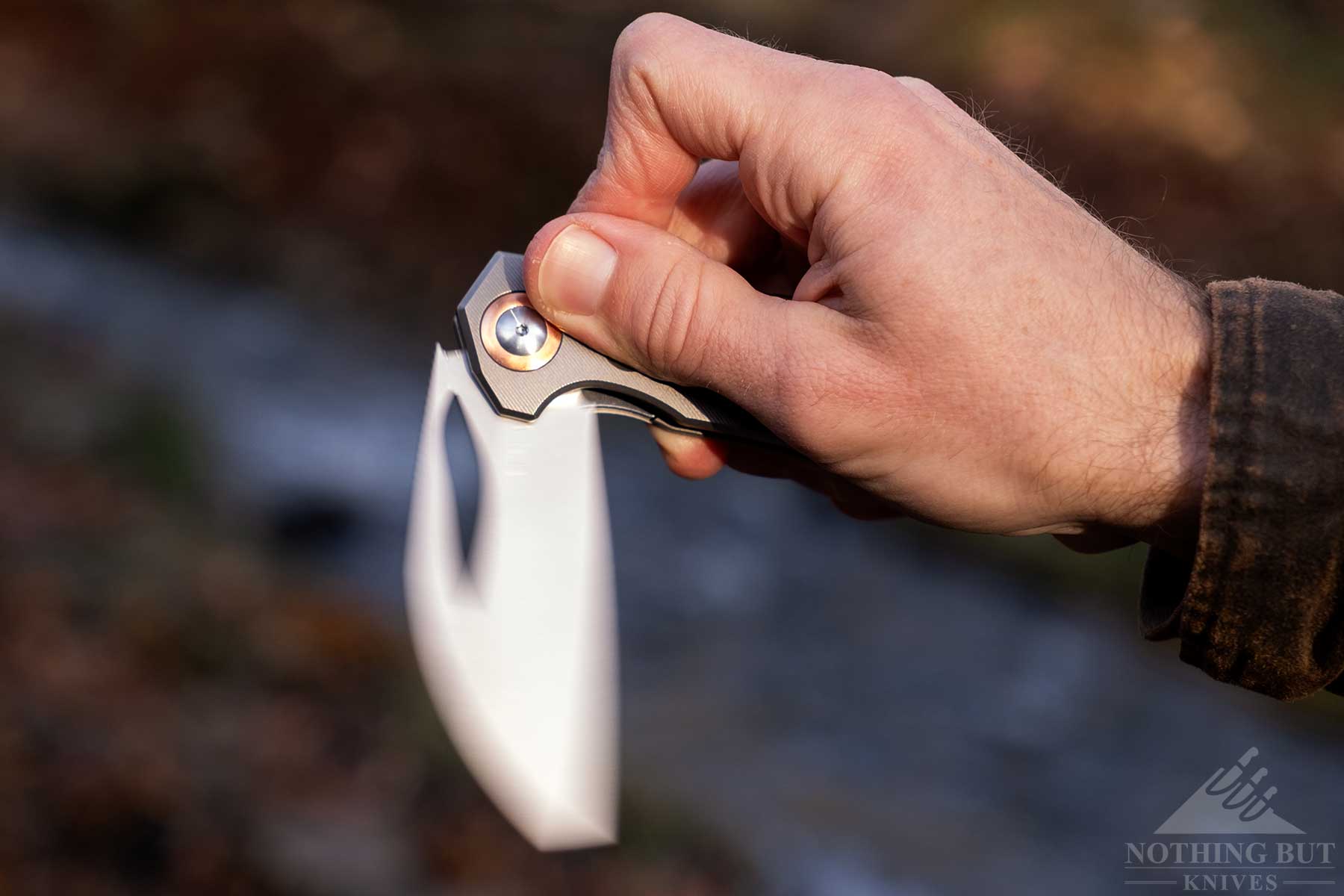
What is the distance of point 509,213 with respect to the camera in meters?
6.15

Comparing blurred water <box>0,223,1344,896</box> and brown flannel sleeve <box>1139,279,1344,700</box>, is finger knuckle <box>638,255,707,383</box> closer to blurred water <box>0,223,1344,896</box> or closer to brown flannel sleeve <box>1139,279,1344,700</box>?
brown flannel sleeve <box>1139,279,1344,700</box>

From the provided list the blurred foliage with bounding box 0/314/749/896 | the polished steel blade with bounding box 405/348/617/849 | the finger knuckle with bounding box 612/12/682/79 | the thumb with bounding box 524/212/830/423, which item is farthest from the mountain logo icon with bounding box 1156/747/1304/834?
the finger knuckle with bounding box 612/12/682/79

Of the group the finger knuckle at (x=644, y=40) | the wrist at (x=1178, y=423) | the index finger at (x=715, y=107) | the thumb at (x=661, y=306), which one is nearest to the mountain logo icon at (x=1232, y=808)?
the wrist at (x=1178, y=423)

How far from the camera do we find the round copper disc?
156cm

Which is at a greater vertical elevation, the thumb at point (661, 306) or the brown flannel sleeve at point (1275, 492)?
the thumb at point (661, 306)

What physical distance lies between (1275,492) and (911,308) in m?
0.46

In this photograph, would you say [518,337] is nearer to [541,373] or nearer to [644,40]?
[541,373]

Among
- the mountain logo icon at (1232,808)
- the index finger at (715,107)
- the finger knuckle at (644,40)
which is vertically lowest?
the mountain logo icon at (1232,808)

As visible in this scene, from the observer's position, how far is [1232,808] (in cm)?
374

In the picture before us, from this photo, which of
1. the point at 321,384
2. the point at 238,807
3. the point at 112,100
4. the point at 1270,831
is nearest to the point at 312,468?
the point at 321,384

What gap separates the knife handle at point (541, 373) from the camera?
1.56m

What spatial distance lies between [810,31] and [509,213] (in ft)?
6.32

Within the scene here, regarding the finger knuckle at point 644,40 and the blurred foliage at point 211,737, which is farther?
the blurred foliage at point 211,737

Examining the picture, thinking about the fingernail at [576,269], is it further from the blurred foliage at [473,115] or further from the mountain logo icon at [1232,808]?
the blurred foliage at [473,115]
